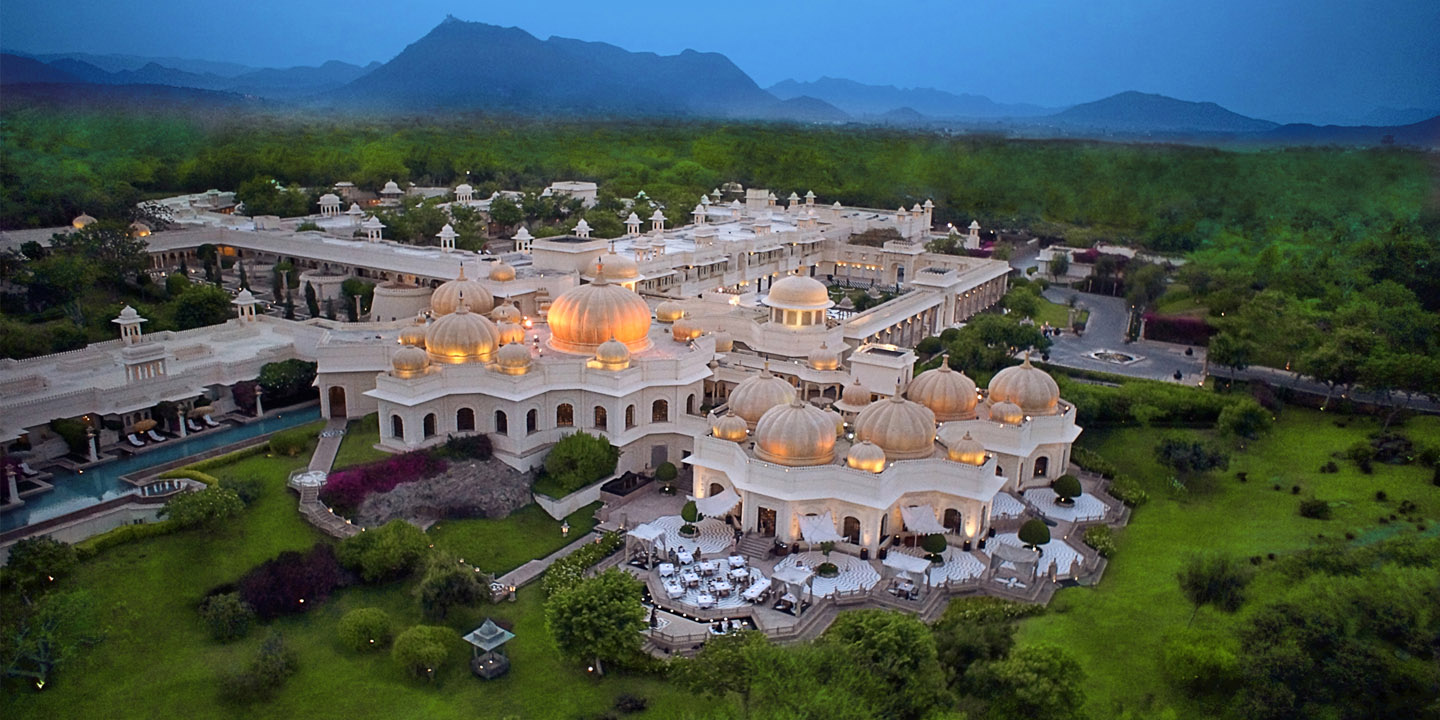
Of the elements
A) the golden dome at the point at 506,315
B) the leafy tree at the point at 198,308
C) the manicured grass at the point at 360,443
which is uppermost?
the golden dome at the point at 506,315

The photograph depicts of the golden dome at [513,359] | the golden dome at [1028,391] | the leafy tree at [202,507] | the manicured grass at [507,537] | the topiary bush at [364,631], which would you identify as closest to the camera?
the topiary bush at [364,631]

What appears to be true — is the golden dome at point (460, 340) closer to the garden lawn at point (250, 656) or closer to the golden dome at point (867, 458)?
the garden lawn at point (250, 656)

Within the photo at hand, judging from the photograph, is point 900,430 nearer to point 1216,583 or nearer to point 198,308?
point 1216,583

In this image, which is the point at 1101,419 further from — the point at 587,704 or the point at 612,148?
the point at 612,148

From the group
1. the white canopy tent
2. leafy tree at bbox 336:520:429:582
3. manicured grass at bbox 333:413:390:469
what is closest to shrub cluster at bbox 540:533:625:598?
Answer: leafy tree at bbox 336:520:429:582

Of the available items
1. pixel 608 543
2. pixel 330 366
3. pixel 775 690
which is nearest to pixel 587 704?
pixel 775 690

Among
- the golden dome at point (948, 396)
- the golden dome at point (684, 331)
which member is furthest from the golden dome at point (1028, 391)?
the golden dome at point (684, 331)

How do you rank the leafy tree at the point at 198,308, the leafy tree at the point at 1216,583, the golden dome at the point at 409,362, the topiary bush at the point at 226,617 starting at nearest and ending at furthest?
the topiary bush at the point at 226,617 → the leafy tree at the point at 1216,583 → the golden dome at the point at 409,362 → the leafy tree at the point at 198,308

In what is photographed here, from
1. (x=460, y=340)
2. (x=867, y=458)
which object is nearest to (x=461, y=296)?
(x=460, y=340)
